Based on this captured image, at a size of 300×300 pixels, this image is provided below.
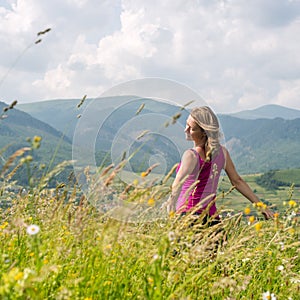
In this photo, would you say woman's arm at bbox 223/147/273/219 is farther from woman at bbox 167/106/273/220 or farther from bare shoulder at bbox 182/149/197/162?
bare shoulder at bbox 182/149/197/162

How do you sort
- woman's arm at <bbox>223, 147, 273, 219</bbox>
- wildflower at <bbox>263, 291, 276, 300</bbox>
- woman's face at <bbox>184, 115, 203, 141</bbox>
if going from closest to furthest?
1. wildflower at <bbox>263, 291, 276, 300</bbox>
2. woman's face at <bbox>184, 115, 203, 141</bbox>
3. woman's arm at <bbox>223, 147, 273, 219</bbox>

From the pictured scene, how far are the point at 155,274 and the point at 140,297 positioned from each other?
1.52 ft

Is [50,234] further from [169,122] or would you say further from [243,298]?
[243,298]

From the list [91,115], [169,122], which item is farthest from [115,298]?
[91,115]

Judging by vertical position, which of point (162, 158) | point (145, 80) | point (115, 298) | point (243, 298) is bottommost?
point (243, 298)

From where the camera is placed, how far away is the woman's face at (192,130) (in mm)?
5895

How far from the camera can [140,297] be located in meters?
3.22

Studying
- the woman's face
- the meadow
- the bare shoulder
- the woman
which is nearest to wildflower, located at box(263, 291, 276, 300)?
the meadow

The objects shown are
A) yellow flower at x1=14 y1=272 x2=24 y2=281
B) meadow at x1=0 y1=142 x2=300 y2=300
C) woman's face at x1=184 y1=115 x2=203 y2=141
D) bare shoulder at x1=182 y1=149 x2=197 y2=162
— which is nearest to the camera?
yellow flower at x1=14 y1=272 x2=24 y2=281

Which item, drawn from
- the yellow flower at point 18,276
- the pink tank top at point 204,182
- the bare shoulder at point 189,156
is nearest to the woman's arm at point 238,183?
the pink tank top at point 204,182

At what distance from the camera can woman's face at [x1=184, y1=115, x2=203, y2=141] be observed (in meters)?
5.89

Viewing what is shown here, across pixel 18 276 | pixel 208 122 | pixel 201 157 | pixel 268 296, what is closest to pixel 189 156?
pixel 201 157

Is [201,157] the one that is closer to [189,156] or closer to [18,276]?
[189,156]

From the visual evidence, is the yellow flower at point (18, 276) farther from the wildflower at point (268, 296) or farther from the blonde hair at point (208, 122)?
the blonde hair at point (208, 122)
